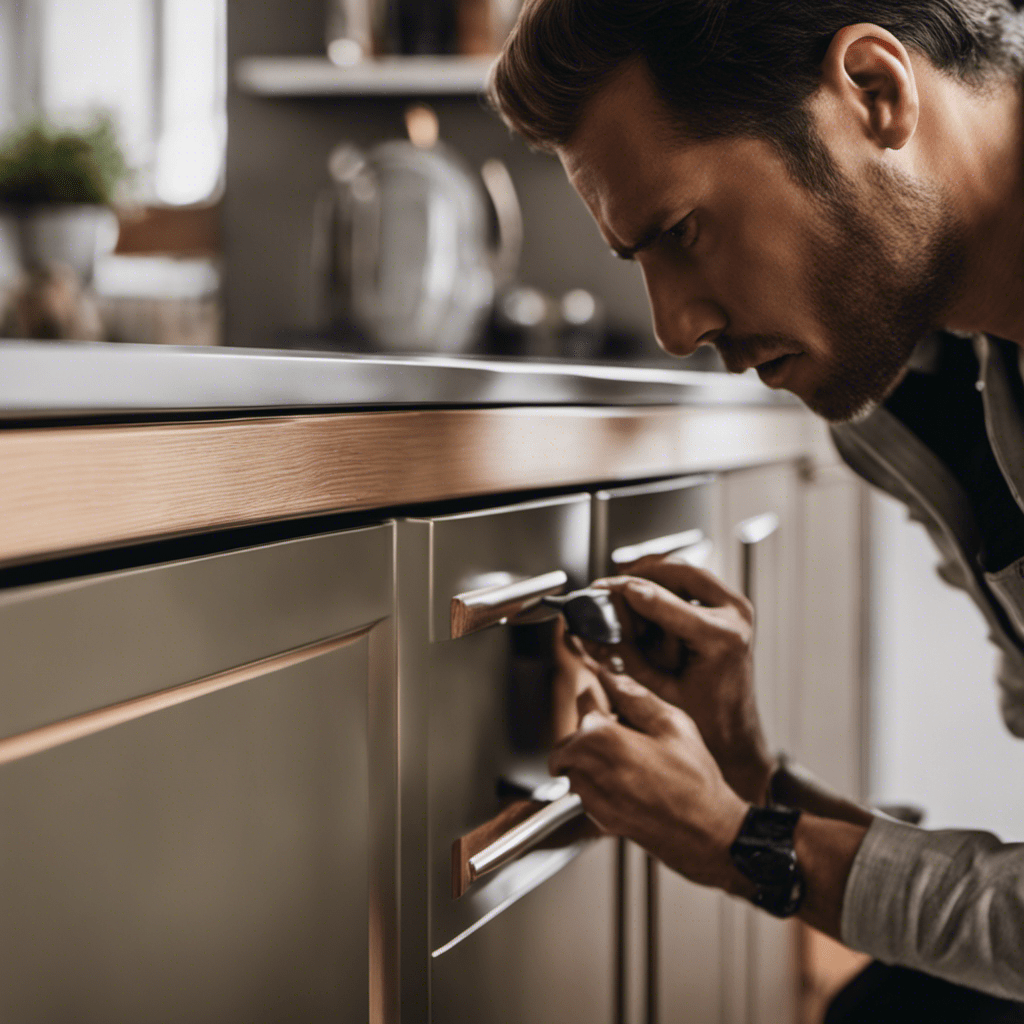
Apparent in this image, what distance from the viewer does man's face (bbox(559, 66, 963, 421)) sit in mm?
708

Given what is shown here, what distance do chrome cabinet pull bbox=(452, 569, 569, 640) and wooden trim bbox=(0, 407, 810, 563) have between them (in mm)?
57

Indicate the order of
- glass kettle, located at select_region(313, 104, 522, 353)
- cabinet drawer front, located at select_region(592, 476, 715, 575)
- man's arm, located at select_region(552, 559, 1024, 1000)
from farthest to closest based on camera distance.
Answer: glass kettle, located at select_region(313, 104, 522, 353)
cabinet drawer front, located at select_region(592, 476, 715, 575)
man's arm, located at select_region(552, 559, 1024, 1000)

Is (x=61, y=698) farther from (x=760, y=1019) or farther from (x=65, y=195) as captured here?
(x=65, y=195)

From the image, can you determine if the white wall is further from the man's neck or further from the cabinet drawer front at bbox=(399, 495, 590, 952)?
the cabinet drawer front at bbox=(399, 495, 590, 952)

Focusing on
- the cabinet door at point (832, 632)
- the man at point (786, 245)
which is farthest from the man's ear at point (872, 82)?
the cabinet door at point (832, 632)

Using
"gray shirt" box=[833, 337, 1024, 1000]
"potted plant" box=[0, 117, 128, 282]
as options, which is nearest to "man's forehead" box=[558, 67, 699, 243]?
"gray shirt" box=[833, 337, 1024, 1000]

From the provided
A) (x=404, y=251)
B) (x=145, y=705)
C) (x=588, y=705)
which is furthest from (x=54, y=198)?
(x=145, y=705)

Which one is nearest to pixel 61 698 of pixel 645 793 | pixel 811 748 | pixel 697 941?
pixel 645 793

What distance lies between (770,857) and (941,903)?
0.37 ft

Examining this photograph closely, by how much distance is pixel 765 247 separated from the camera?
720mm

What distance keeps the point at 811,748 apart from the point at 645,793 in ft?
2.71

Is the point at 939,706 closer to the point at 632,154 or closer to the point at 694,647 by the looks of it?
the point at 694,647

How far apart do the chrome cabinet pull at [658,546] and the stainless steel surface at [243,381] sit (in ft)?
0.40

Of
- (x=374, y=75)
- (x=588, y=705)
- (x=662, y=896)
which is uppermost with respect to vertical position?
(x=374, y=75)
